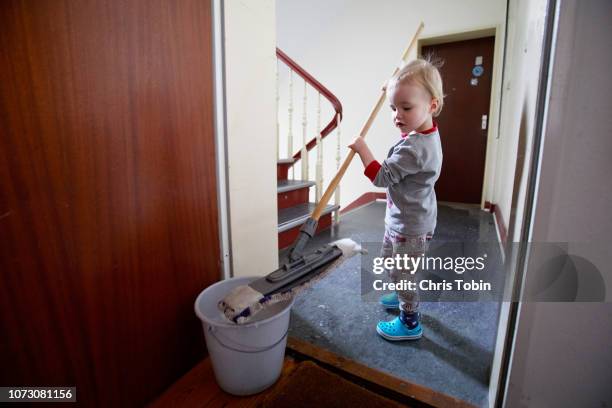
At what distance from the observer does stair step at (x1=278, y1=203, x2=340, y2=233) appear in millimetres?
1788

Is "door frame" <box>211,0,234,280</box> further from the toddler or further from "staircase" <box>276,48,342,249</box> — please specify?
"staircase" <box>276,48,342,249</box>

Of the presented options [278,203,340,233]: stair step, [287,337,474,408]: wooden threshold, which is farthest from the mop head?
[278,203,340,233]: stair step

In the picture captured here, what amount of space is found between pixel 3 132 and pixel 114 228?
25 centimetres

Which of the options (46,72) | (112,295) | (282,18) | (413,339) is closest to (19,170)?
(46,72)

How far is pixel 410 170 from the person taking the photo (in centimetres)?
96

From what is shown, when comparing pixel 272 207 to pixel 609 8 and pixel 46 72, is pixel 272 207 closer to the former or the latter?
pixel 46 72

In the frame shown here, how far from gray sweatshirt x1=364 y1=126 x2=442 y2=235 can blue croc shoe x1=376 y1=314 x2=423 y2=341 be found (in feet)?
1.08

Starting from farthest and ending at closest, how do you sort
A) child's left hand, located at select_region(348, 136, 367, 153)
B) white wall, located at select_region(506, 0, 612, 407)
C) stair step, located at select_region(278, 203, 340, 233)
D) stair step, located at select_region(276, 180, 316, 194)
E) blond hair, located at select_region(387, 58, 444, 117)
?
stair step, located at select_region(276, 180, 316, 194) → stair step, located at select_region(278, 203, 340, 233) → child's left hand, located at select_region(348, 136, 367, 153) → blond hair, located at select_region(387, 58, 444, 117) → white wall, located at select_region(506, 0, 612, 407)

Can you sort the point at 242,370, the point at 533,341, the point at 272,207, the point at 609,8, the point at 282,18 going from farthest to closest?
the point at 282,18 < the point at 272,207 < the point at 242,370 < the point at 533,341 < the point at 609,8

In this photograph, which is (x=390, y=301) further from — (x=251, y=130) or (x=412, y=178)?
(x=251, y=130)

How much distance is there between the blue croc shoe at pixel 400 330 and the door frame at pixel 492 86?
2367 millimetres

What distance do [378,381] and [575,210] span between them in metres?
0.64

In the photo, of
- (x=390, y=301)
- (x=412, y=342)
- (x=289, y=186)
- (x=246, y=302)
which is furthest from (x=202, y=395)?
(x=289, y=186)

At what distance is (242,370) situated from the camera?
773 millimetres
